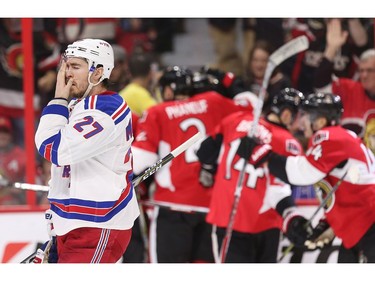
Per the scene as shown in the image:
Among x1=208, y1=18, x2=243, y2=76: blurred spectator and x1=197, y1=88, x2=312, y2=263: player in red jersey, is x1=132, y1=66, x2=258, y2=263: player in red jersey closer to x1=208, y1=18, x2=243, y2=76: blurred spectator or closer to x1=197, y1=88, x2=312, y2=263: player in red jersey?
x1=197, y1=88, x2=312, y2=263: player in red jersey

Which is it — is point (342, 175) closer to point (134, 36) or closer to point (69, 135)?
point (69, 135)

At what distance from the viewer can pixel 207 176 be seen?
5.39 metres

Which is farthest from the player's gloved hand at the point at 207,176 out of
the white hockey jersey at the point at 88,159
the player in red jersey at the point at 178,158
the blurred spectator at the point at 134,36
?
the white hockey jersey at the point at 88,159

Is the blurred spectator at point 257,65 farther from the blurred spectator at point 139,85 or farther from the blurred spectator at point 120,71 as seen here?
the blurred spectator at point 120,71

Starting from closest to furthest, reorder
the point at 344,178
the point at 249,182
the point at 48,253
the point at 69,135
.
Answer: the point at 69,135 < the point at 48,253 < the point at 344,178 < the point at 249,182

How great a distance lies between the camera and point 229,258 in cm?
493

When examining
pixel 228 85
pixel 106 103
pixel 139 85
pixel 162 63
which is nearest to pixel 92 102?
pixel 106 103

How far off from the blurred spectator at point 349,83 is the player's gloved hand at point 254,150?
124 centimetres

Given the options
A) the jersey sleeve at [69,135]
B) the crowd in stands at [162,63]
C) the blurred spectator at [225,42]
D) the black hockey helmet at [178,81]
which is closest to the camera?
the jersey sleeve at [69,135]

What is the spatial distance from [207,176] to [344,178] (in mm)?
1007

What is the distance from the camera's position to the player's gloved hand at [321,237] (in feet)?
16.2

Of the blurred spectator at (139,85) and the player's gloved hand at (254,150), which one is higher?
the blurred spectator at (139,85)

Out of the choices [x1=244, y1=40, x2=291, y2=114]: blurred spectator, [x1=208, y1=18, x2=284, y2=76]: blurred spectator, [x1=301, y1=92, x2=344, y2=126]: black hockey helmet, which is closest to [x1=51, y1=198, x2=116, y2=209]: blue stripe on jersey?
[x1=301, y1=92, x2=344, y2=126]: black hockey helmet
